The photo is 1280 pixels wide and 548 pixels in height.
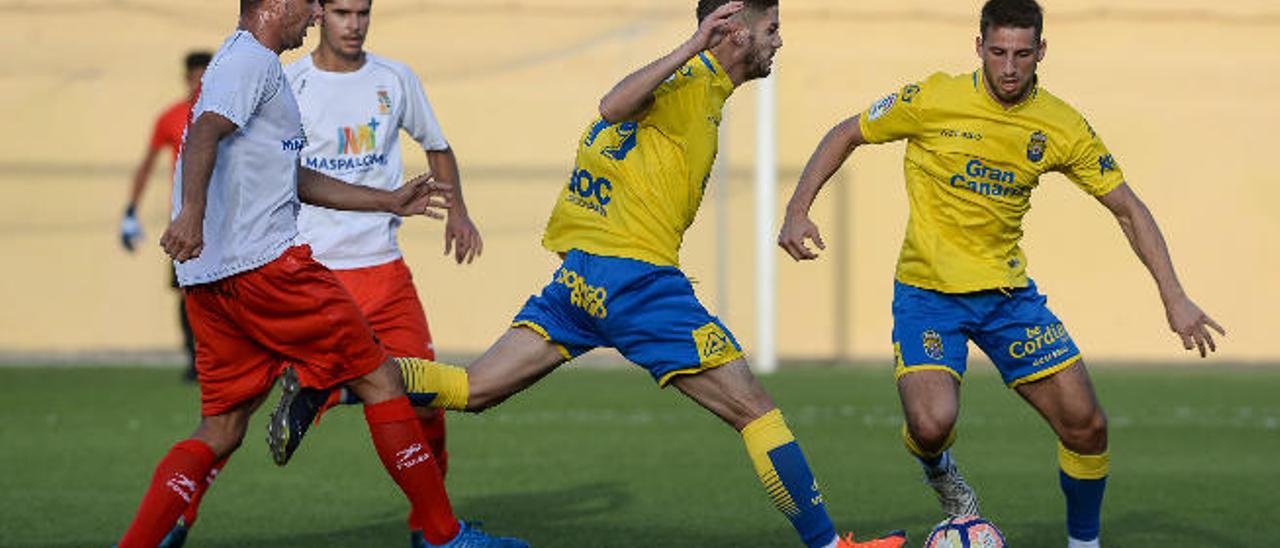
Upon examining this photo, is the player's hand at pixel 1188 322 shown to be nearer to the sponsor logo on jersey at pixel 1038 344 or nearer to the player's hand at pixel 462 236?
the sponsor logo on jersey at pixel 1038 344

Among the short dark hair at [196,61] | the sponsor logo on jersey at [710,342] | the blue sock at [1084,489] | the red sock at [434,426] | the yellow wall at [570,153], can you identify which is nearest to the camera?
the sponsor logo on jersey at [710,342]

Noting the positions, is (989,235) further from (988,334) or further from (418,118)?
(418,118)

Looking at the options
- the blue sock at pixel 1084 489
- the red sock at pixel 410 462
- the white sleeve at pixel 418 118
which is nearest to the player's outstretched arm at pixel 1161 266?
the blue sock at pixel 1084 489

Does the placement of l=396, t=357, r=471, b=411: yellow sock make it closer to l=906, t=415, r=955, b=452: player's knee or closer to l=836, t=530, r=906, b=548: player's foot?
l=836, t=530, r=906, b=548: player's foot

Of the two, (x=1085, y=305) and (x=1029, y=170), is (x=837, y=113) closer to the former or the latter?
(x=1085, y=305)

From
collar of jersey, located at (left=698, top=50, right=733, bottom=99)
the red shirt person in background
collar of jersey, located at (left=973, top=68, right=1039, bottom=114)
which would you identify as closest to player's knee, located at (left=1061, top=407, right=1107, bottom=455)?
collar of jersey, located at (left=973, top=68, right=1039, bottom=114)

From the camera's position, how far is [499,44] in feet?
61.1

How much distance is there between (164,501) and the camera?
6.89 m

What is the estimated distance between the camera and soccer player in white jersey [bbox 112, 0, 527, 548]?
673cm

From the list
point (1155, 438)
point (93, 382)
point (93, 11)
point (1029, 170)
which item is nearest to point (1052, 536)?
point (1029, 170)

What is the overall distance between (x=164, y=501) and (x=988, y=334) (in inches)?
115

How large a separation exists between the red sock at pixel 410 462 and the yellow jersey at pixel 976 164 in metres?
1.99

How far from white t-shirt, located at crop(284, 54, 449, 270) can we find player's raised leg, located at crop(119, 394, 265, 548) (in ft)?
5.40

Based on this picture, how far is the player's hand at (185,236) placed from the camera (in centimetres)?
646
